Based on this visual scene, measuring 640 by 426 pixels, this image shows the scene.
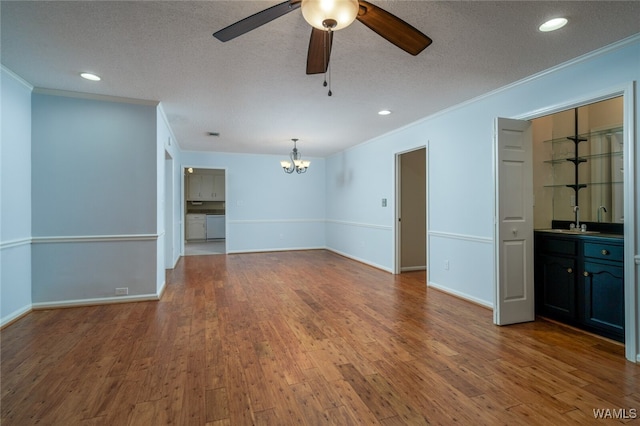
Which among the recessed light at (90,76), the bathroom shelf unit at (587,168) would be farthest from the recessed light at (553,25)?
the recessed light at (90,76)

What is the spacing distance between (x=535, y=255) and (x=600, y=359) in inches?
48.6

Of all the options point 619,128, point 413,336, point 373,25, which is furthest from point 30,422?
point 619,128

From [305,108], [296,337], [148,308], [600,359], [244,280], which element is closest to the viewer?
[600,359]

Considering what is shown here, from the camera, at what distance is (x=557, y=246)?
322 cm

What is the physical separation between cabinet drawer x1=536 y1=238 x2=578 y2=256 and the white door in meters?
0.17

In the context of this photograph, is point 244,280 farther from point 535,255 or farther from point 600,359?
point 600,359

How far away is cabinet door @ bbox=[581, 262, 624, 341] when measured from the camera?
Answer: 268cm

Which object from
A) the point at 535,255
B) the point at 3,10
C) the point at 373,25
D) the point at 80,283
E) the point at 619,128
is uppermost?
the point at 3,10

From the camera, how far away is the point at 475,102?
3818 mm

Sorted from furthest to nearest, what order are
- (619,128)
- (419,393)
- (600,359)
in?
(619,128), (600,359), (419,393)

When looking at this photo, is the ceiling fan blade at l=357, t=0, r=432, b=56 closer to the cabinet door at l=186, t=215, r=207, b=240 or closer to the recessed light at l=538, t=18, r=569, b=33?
the recessed light at l=538, t=18, r=569, b=33

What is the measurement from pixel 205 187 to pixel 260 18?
31.8 ft

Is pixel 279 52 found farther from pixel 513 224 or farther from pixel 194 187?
pixel 194 187

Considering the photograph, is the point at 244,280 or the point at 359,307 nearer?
the point at 359,307
